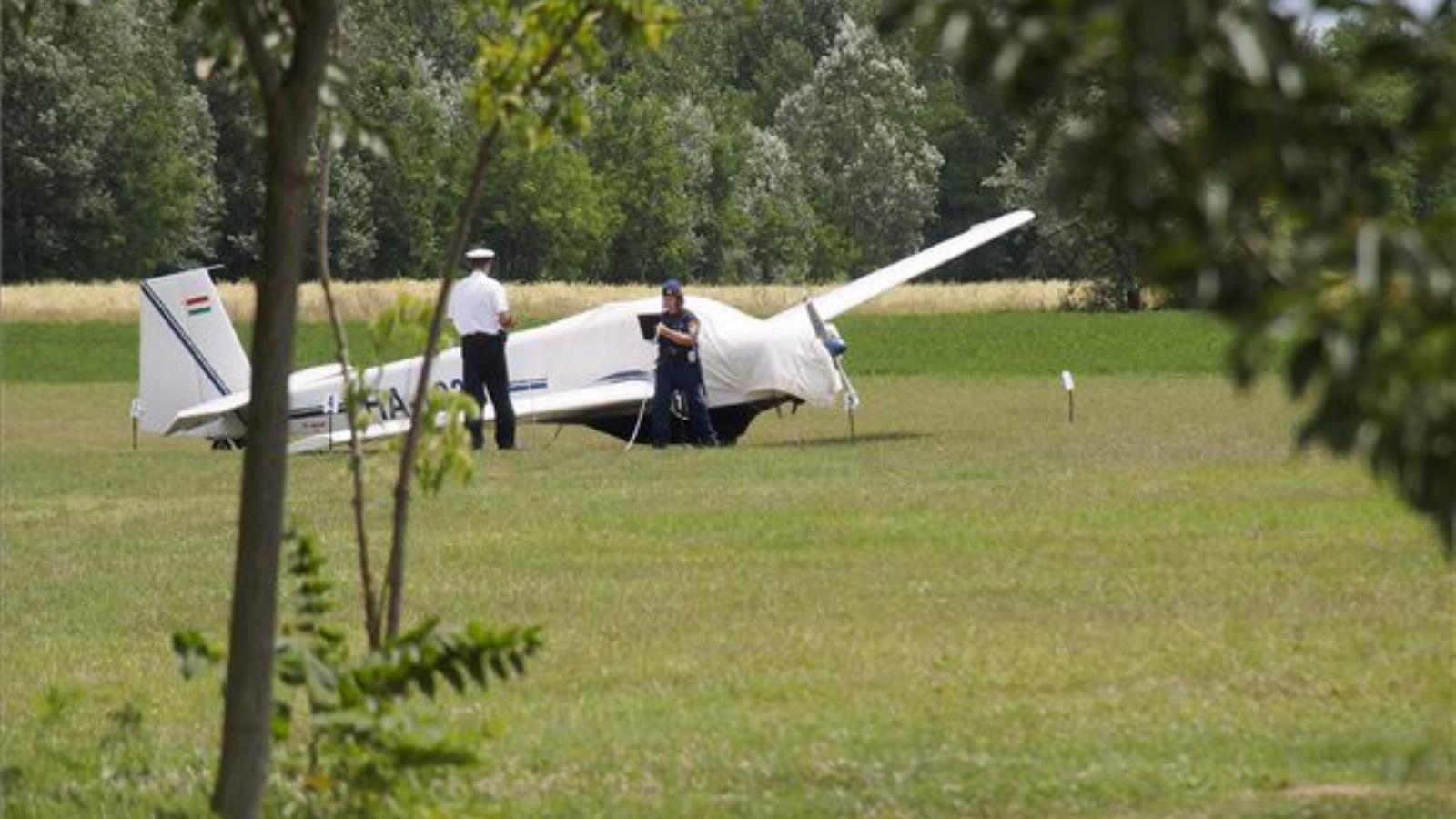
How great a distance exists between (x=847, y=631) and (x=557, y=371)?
1627 cm

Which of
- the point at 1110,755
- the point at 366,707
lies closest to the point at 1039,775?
the point at 1110,755

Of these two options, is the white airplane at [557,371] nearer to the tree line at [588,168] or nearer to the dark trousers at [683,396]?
the dark trousers at [683,396]

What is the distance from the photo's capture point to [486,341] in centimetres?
2641

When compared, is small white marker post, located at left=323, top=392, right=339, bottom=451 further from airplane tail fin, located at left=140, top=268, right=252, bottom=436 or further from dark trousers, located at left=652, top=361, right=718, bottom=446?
dark trousers, located at left=652, top=361, right=718, bottom=446

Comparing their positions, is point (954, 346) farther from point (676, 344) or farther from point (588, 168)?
point (588, 168)

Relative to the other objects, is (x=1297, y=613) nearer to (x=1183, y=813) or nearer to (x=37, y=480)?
(x=1183, y=813)

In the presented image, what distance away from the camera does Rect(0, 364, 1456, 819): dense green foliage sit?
8609 millimetres

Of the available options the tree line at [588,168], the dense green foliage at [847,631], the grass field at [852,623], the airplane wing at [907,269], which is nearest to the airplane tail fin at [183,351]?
the grass field at [852,623]

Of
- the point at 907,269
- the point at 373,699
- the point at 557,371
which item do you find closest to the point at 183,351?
the point at 557,371

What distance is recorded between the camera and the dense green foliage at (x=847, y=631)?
8.61 metres

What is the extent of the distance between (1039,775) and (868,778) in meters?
0.44

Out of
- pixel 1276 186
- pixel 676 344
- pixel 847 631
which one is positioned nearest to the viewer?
→ pixel 1276 186

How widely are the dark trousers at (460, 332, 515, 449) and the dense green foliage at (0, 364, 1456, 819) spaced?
1505mm

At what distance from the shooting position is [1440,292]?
2.42m
